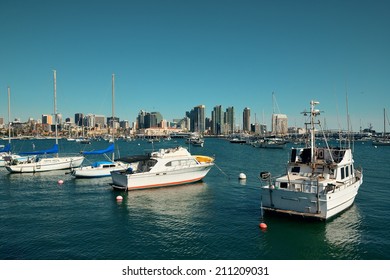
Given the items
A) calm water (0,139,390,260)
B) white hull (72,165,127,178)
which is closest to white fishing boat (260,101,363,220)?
calm water (0,139,390,260)

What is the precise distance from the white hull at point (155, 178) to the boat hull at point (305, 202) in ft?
52.9

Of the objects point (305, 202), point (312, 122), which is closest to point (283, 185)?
point (305, 202)

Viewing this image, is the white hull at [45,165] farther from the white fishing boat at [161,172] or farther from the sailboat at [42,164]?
the white fishing boat at [161,172]

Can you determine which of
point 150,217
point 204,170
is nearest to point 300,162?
Result: point 150,217

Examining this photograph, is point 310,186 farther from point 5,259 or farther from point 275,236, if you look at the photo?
point 5,259

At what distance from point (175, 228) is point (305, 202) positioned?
10.1m

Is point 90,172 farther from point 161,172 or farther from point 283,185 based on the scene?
point 283,185

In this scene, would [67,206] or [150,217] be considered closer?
[150,217]

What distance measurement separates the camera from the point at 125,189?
122 ft

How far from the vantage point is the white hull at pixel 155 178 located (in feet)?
122

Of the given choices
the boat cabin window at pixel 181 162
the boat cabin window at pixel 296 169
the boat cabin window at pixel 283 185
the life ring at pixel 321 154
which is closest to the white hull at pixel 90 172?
the boat cabin window at pixel 181 162

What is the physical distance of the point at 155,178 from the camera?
127ft

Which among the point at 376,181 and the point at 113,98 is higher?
the point at 113,98
